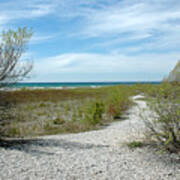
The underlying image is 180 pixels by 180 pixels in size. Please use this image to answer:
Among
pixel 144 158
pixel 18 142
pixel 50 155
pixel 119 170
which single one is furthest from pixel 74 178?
pixel 18 142

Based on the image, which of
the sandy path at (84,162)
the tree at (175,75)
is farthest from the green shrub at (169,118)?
the tree at (175,75)

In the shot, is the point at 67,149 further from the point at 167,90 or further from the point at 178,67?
the point at 178,67

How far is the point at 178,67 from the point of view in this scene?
5227mm

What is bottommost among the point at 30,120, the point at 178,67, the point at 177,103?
the point at 30,120

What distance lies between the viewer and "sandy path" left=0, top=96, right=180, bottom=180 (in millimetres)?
3892

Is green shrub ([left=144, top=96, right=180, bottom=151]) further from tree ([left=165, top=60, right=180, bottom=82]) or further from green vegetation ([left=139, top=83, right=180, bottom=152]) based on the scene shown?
tree ([left=165, top=60, right=180, bottom=82])

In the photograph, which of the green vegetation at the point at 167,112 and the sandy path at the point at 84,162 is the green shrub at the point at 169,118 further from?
the sandy path at the point at 84,162

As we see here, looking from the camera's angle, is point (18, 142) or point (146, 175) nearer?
point (146, 175)

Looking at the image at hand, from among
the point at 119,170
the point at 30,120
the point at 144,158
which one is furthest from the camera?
the point at 30,120

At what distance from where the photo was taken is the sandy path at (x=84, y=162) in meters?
3.89

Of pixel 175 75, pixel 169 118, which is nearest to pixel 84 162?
pixel 169 118

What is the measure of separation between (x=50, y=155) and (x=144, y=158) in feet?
5.67

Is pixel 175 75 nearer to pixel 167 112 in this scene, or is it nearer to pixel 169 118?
pixel 167 112

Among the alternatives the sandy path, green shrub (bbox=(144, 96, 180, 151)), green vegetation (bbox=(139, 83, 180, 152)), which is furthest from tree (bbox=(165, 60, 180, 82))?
the sandy path
